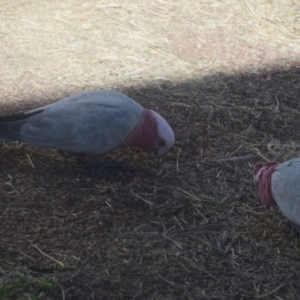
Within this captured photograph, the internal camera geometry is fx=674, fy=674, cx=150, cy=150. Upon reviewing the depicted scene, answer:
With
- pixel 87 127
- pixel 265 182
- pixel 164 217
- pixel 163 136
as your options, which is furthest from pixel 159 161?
pixel 265 182

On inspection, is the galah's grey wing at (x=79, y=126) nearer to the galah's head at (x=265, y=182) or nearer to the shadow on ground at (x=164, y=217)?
the shadow on ground at (x=164, y=217)

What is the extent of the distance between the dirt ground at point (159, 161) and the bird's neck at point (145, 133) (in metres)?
0.16

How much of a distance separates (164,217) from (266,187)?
59 centimetres

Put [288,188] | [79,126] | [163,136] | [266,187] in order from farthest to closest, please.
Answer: [163,136] → [79,126] → [266,187] → [288,188]

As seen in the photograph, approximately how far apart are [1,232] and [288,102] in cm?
253

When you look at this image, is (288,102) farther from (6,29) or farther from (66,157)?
(6,29)

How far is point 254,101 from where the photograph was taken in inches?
199

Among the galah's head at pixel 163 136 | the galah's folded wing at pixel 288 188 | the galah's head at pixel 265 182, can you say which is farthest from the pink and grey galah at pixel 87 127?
the galah's folded wing at pixel 288 188

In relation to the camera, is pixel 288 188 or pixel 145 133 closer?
pixel 288 188

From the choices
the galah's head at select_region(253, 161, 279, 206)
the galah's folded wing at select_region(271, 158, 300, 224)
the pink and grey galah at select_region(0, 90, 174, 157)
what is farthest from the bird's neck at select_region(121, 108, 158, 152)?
the galah's folded wing at select_region(271, 158, 300, 224)

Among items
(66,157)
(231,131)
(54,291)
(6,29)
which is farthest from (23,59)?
Answer: (54,291)

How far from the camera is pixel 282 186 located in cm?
363

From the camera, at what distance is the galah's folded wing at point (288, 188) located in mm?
3532

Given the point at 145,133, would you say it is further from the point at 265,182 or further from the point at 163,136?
the point at 265,182
